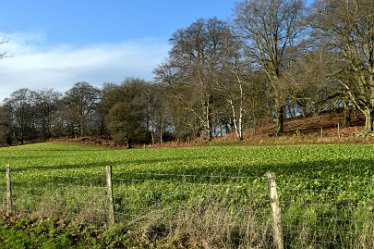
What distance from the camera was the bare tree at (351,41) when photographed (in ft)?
97.9

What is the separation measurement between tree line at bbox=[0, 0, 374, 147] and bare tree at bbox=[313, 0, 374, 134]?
0.26ft

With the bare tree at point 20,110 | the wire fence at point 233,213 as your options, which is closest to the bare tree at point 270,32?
the wire fence at point 233,213

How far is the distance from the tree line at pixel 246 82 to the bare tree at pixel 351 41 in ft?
0.26

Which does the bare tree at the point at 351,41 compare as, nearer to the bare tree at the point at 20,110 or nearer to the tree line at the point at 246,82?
the tree line at the point at 246,82

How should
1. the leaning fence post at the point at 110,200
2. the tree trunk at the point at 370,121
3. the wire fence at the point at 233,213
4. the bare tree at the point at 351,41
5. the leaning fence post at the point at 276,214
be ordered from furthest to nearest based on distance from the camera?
the tree trunk at the point at 370,121 < the bare tree at the point at 351,41 < the leaning fence post at the point at 110,200 < the wire fence at the point at 233,213 < the leaning fence post at the point at 276,214

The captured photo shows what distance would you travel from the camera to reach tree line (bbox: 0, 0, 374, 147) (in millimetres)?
31531

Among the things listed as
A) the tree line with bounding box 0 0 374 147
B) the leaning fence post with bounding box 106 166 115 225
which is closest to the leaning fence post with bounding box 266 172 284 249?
the leaning fence post with bounding box 106 166 115 225

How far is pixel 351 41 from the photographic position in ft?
103

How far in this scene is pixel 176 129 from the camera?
191ft

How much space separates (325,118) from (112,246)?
161 ft

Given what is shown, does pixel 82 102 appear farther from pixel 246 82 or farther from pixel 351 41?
pixel 351 41

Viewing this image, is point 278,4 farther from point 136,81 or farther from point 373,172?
point 136,81

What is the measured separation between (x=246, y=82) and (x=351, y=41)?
1441 cm

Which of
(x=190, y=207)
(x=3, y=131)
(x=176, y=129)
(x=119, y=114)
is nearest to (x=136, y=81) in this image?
(x=119, y=114)
